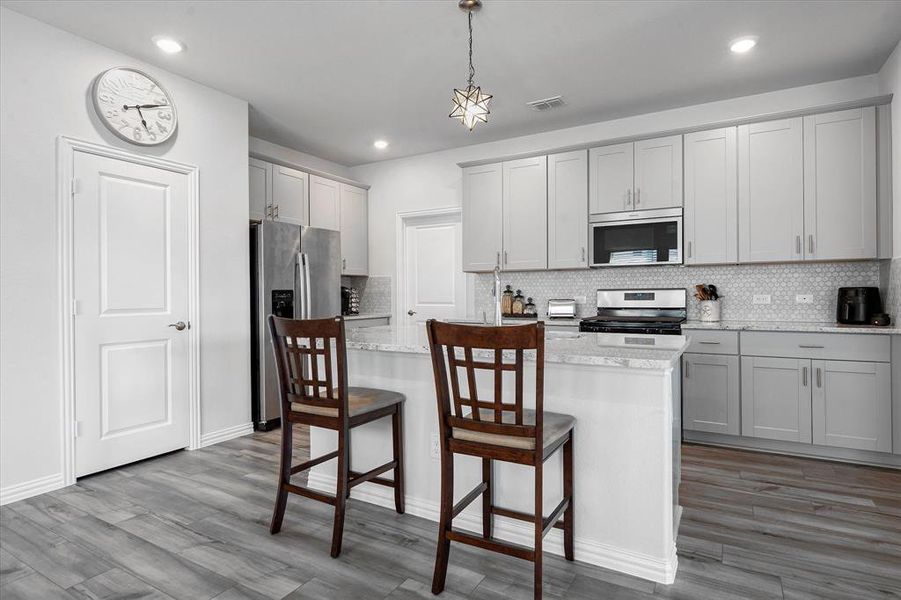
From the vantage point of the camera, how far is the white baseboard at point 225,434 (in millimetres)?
3746

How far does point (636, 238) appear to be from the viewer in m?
4.32

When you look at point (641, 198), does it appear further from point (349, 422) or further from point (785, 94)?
point (349, 422)

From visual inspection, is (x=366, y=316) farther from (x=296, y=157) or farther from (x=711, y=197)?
(x=711, y=197)

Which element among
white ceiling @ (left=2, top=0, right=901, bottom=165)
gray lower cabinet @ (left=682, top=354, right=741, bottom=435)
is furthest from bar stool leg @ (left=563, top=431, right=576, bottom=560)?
white ceiling @ (left=2, top=0, right=901, bottom=165)

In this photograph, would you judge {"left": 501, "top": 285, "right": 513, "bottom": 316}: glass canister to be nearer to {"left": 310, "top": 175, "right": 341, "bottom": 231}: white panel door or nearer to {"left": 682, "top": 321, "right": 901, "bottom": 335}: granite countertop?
{"left": 682, "top": 321, "right": 901, "bottom": 335}: granite countertop

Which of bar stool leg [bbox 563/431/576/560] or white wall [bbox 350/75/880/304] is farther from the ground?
white wall [bbox 350/75/880/304]

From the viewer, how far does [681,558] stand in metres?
2.11

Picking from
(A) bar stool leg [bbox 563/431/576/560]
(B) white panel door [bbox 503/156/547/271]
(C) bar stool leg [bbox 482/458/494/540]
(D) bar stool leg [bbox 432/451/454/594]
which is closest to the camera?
(D) bar stool leg [bbox 432/451/454/594]

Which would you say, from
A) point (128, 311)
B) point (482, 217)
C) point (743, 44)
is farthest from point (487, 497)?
point (482, 217)

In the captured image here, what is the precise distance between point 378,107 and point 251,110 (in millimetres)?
1098

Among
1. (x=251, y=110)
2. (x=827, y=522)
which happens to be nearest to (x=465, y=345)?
(x=827, y=522)

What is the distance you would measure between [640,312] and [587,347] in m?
2.61

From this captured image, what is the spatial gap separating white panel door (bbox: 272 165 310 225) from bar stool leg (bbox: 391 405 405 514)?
3037 mm

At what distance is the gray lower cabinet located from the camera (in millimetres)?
3668
